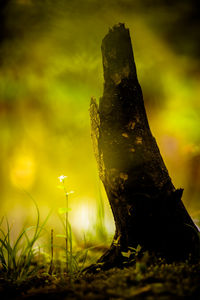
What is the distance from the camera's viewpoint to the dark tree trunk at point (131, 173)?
146 cm

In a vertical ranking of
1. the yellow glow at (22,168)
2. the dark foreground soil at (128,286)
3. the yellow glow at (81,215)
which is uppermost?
the yellow glow at (22,168)

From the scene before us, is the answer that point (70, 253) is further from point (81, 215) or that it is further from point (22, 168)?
point (22, 168)

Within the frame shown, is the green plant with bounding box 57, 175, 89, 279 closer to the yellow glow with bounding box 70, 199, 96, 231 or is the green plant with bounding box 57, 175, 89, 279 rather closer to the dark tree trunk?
the dark tree trunk

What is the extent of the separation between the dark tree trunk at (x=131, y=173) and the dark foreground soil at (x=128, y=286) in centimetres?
20

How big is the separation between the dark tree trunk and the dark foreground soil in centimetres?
20

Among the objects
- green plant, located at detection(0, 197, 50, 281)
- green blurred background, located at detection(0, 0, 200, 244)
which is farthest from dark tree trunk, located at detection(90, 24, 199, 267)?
green blurred background, located at detection(0, 0, 200, 244)

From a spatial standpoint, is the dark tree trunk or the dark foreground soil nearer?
the dark foreground soil

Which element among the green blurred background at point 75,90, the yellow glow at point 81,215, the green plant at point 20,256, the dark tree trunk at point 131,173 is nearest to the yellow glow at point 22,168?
the green blurred background at point 75,90

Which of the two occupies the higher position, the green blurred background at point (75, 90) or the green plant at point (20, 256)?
the green blurred background at point (75, 90)

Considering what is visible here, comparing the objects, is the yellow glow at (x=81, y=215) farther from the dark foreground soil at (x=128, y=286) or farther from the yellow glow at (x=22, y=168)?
the dark foreground soil at (x=128, y=286)

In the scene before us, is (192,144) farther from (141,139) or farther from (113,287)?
(113,287)

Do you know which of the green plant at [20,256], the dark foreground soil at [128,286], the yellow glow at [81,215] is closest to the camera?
the dark foreground soil at [128,286]

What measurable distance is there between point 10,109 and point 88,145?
1.66 metres

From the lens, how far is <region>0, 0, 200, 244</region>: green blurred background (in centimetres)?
330
